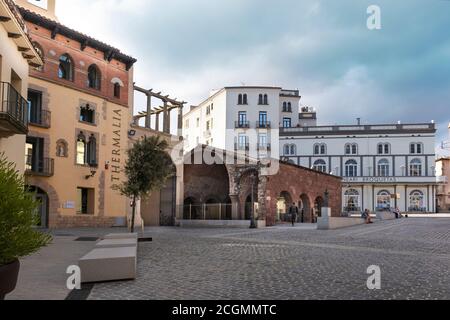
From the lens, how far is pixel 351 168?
69.1 metres

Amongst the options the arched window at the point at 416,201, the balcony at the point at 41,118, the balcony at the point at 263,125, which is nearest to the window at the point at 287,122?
the balcony at the point at 263,125

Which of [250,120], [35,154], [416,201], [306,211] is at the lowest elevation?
[306,211]

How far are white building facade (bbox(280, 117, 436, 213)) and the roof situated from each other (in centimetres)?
4310

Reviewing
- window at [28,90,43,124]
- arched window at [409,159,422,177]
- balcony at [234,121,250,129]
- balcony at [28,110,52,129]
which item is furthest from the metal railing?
arched window at [409,159,422,177]

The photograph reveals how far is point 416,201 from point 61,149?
56311mm

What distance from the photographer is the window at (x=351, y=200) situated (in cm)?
6812

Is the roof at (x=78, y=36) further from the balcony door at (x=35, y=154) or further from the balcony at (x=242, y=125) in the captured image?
the balcony at (x=242, y=125)

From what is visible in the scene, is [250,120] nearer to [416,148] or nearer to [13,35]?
[416,148]

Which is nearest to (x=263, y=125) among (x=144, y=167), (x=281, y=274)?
(x=144, y=167)

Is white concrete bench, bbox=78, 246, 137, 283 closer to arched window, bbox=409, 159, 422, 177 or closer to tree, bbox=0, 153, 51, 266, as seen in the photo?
tree, bbox=0, 153, 51, 266

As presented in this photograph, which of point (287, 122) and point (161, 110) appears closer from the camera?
point (161, 110)

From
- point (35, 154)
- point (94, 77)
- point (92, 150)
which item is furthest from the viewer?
point (94, 77)

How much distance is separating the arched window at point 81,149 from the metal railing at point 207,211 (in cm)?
1017
